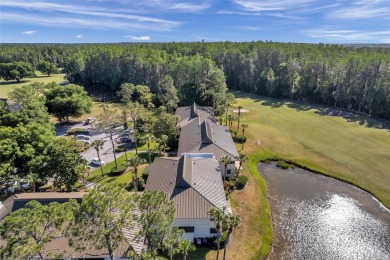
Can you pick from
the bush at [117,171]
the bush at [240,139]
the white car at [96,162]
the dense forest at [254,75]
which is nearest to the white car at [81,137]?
the white car at [96,162]

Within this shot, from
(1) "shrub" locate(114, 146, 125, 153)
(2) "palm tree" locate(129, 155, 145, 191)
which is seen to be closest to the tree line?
(2) "palm tree" locate(129, 155, 145, 191)

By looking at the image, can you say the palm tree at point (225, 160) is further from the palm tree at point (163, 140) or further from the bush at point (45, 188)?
the bush at point (45, 188)

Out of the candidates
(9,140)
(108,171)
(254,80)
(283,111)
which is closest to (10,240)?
(9,140)

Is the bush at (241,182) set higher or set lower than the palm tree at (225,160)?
lower

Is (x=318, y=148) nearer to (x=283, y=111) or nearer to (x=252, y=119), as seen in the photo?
(x=252, y=119)

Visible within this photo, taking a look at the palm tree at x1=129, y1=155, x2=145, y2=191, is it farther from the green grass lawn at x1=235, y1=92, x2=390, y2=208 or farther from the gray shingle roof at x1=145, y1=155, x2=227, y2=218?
the green grass lawn at x1=235, y1=92, x2=390, y2=208
